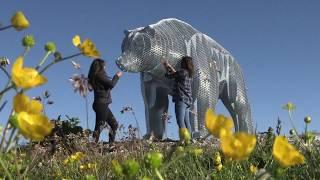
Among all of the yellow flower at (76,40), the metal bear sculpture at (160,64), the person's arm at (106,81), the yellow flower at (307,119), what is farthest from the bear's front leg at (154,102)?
the yellow flower at (76,40)

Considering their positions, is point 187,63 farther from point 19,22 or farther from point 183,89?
point 19,22

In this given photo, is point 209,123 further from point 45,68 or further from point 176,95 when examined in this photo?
point 176,95

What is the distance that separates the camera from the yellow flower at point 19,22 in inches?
39.6

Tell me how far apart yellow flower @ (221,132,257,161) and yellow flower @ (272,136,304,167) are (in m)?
0.09

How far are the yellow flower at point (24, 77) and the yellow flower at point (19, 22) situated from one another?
16cm

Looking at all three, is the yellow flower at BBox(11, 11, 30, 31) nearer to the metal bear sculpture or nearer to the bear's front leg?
the metal bear sculpture

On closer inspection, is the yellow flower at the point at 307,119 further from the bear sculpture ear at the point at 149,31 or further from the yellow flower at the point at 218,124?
the bear sculpture ear at the point at 149,31

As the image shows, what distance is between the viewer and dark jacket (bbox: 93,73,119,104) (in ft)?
21.9

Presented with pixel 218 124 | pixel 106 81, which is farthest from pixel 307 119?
pixel 106 81

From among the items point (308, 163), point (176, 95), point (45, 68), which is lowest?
point (308, 163)

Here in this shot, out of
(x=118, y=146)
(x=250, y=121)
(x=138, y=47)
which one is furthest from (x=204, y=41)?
(x=118, y=146)

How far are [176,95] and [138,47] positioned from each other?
2832 mm

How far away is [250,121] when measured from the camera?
12781mm

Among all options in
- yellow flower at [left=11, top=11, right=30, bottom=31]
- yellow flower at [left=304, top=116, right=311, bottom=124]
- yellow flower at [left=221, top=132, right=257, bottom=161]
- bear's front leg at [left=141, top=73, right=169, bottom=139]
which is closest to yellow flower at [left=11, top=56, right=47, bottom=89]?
yellow flower at [left=11, top=11, right=30, bottom=31]
